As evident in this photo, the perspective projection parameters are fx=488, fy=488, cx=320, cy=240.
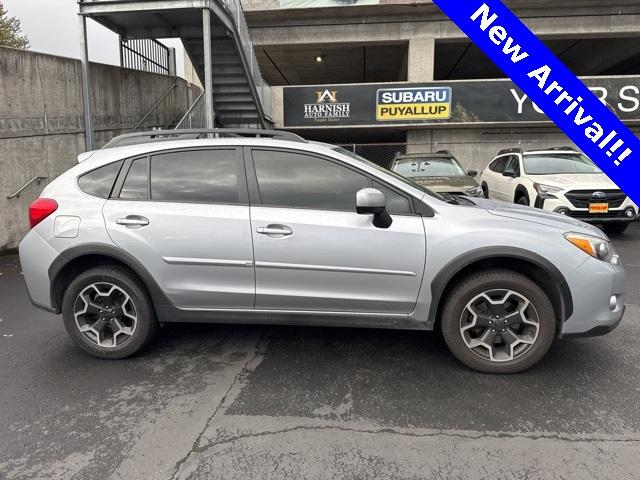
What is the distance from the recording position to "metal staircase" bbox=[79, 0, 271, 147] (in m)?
9.53

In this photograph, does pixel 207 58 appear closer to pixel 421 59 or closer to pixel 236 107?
pixel 236 107

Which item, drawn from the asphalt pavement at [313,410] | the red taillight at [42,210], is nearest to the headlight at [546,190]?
the asphalt pavement at [313,410]

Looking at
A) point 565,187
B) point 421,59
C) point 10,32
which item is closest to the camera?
point 565,187

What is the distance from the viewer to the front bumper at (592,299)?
3418 mm

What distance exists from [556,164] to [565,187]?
54.1 inches

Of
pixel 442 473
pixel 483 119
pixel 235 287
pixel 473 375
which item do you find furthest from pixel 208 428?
pixel 483 119

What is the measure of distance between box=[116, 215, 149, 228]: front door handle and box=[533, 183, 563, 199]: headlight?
7477 millimetres

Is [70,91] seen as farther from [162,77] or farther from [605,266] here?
[605,266]

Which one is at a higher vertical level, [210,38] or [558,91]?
[210,38]

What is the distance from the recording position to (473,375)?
3.59 m

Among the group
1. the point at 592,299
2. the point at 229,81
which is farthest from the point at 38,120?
the point at 592,299

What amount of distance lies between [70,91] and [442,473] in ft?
30.8

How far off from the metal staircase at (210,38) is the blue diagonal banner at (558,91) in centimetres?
906

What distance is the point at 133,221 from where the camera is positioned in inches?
148
